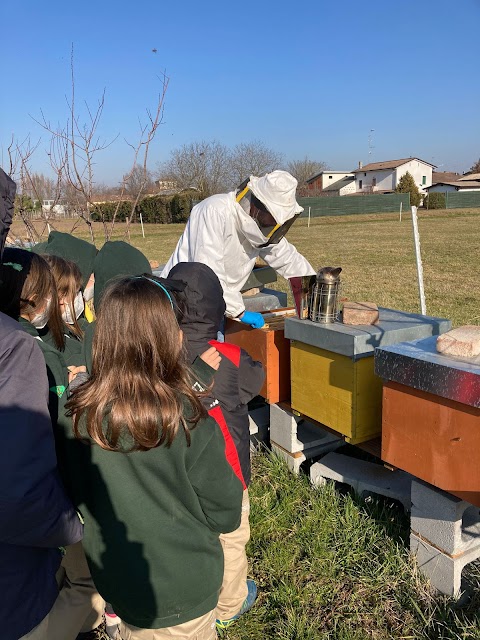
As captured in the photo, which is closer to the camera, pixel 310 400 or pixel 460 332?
pixel 460 332

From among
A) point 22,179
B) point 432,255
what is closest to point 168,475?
point 22,179

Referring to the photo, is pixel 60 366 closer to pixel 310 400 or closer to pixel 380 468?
pixel 310 400

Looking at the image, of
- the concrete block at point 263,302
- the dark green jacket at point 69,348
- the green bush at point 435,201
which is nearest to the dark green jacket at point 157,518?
the dark green jacket at point 69,348

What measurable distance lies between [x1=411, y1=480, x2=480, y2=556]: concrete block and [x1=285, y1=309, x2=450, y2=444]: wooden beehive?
387 mm

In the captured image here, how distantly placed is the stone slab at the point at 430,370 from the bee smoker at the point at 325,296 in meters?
0.52

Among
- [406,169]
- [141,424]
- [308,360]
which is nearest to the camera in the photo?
[141,424]

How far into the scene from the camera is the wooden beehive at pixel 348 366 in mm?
2383

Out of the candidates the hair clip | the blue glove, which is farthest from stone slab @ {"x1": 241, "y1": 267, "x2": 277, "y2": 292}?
the hair clip

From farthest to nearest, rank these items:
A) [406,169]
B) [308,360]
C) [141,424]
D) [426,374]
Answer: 1. [406,169]
2. [308,360]
3. [426,374]
4. [141,424]

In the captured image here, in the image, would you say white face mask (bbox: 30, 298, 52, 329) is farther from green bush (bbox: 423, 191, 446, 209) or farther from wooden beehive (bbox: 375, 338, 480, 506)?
green bush (bbox: 423, 191, 446, 209)

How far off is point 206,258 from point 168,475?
1.99 meters

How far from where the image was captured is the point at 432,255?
13.2 meters

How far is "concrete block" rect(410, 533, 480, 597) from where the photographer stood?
2.15 m

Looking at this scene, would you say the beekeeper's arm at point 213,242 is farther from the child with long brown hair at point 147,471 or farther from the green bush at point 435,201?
A: the green bush at point 435,201
